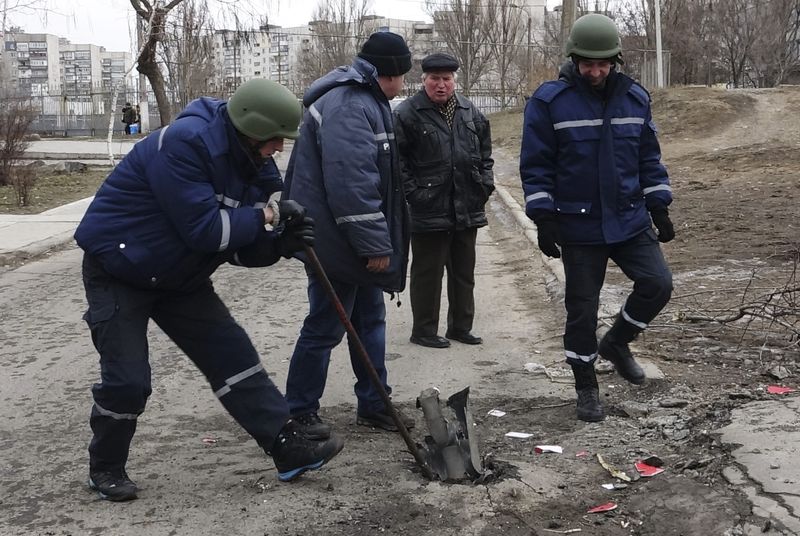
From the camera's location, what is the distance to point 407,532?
3662 millimetres

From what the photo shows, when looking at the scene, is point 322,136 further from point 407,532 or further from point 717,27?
point 717,27

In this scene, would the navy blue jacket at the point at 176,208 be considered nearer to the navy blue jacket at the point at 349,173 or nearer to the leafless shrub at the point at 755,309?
the navy blue jacket at the point at 349,173

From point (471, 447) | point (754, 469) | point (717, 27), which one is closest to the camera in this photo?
point (754, 469)

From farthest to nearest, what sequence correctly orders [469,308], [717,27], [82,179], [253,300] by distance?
1. [717,27]
2. [82,179]
3. [253,300]
4. [469,308]

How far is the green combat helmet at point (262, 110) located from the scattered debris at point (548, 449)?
1.89 m

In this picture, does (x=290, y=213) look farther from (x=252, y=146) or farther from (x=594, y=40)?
(x=594, y=40)

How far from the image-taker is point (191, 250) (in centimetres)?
385

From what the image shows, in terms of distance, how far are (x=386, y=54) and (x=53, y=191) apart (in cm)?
1478

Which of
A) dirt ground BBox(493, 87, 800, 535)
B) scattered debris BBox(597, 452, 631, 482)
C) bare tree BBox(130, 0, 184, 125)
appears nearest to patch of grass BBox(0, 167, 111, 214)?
bare tree BBox(130, 0, 184, 125)

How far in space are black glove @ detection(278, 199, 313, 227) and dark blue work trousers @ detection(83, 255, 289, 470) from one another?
1.67ft

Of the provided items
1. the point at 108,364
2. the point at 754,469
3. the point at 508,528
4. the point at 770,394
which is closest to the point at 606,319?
the point at 770,394

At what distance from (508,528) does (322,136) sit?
6.39 feet

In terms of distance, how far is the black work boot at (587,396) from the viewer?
16.1 ft

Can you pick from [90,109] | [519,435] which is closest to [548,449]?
[519,435]
